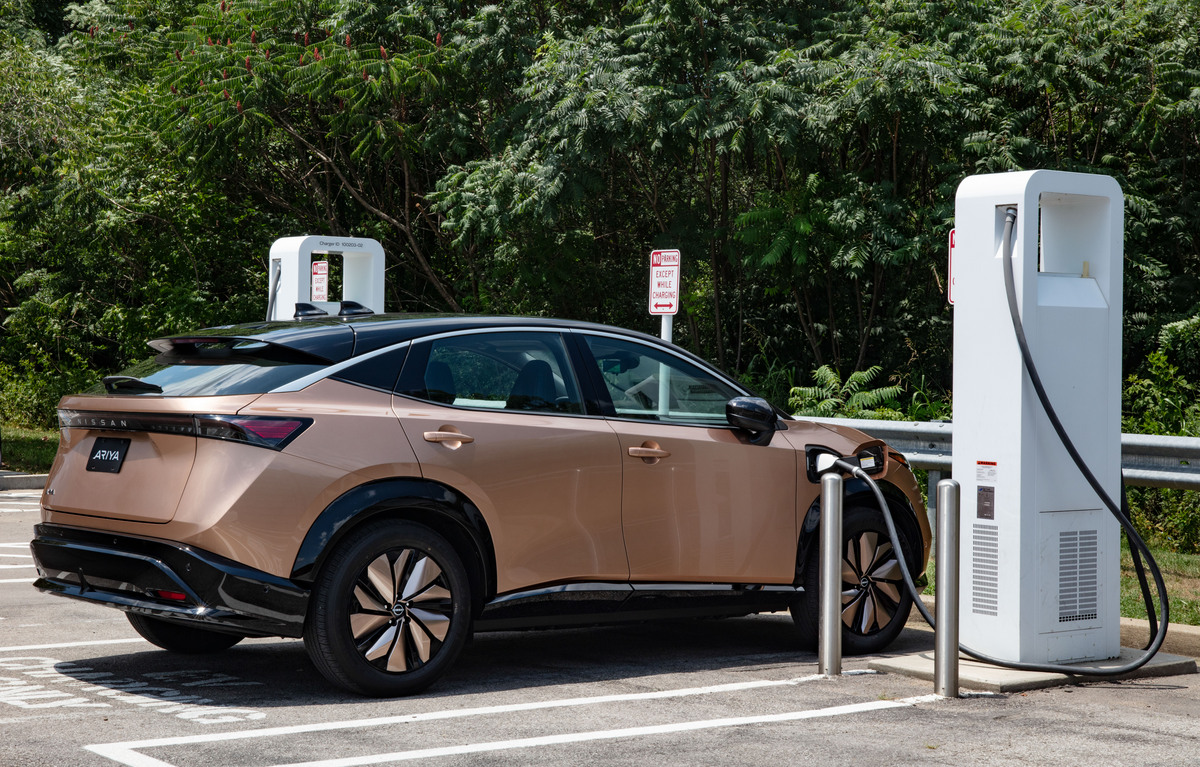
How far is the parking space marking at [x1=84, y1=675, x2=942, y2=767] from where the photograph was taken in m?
4.62

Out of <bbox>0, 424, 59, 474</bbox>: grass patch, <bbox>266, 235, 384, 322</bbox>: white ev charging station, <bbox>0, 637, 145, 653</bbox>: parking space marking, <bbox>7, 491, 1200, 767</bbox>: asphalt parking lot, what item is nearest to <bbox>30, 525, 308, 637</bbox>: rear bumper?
<bbox>7, 491, 1200, 767</bbox>: asphalt parking lot

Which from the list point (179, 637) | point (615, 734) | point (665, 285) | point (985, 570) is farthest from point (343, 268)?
point (615, 734)

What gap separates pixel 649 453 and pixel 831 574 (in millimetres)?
1078

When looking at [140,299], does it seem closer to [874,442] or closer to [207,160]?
[207,160]

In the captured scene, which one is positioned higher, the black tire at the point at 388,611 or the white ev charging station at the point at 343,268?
the white ev charging station at the point at 343,268

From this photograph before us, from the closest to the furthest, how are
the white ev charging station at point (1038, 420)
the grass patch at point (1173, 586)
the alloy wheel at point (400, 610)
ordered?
the alloy wheel at point (400, 610) → the white ev charging station at point (1038, 420) → the grass patch at point (1173, 586)

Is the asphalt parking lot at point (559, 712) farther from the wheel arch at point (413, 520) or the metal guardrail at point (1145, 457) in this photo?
the metal guardrail at point (1145, 457)

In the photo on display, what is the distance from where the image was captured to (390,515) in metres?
5.69

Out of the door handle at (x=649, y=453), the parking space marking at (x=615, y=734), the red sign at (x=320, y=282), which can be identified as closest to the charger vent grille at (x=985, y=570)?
the parking space marking at (x=615, y=734)

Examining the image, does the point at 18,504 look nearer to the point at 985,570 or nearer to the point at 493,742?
the point at 493,742

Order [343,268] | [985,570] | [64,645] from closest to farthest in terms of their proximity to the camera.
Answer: [985,570]
[64,645]
[343,268]

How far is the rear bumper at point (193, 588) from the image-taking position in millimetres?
5293

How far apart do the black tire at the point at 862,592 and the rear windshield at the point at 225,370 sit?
297 centimetres

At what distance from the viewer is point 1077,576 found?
6.37 m
